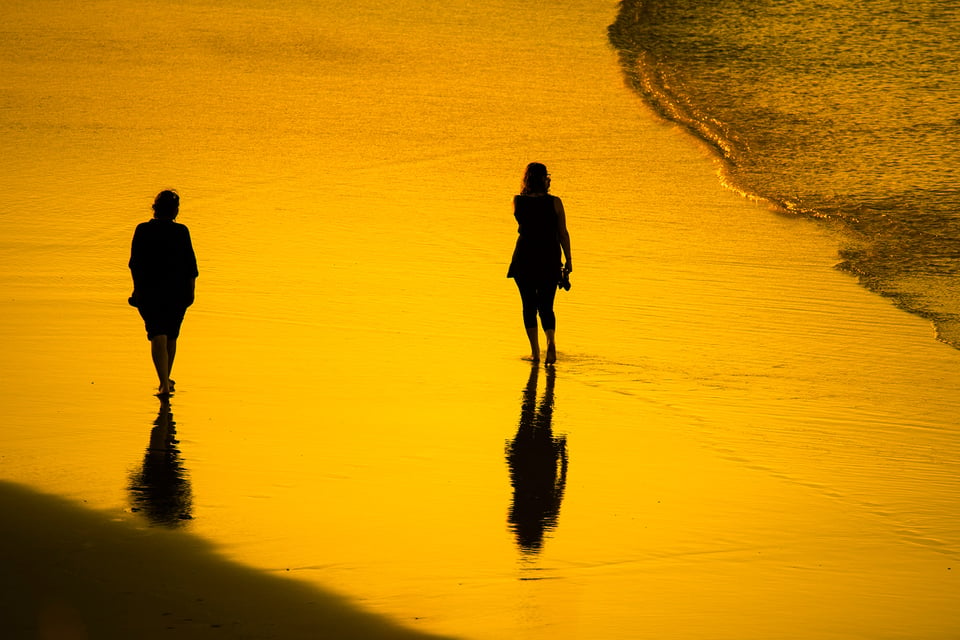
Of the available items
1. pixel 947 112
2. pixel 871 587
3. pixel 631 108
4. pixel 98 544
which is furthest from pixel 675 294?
pixel 947 112

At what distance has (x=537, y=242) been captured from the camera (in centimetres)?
1062

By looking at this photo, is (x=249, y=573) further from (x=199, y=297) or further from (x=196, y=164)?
(x=196, y=164)

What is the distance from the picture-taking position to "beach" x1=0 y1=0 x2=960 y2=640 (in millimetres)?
5730

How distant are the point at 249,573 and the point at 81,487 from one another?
4.59 feet

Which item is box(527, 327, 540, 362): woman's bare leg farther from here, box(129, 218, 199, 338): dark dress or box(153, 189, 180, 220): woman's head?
box(153, 189, 180, 220): woman's head

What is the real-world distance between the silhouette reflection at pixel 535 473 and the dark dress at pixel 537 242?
1519mm

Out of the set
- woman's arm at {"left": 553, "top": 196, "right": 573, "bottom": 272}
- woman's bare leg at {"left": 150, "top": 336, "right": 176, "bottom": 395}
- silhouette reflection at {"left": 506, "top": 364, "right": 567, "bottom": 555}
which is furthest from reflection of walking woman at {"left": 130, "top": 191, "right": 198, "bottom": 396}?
woman's arm at {"left": 553, "top": 196, "right": 573, "bottom": 272}

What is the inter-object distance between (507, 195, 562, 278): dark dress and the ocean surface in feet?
11.8

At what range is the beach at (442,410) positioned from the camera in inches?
226

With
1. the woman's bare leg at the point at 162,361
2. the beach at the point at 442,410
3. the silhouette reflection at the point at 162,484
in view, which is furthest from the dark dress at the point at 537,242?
the silhouette reflection at the point at 162,484

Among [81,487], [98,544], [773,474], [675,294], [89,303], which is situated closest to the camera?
[98,544]

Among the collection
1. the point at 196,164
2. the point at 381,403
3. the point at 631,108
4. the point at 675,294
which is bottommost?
the point at 381,403

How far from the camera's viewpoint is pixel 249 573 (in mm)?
5824

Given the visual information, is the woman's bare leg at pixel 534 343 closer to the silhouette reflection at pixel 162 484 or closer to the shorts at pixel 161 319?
the shorts at pixel 161 319
